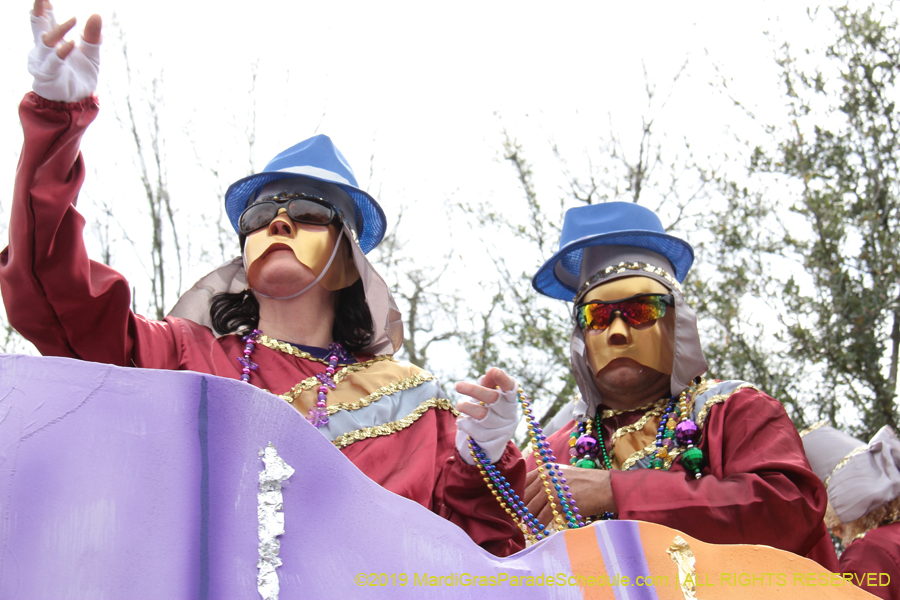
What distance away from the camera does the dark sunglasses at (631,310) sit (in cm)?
306

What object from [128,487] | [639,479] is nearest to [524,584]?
[128,487]

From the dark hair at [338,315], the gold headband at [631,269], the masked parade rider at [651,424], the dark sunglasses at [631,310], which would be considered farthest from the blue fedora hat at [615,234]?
the dark hair at [338,315]

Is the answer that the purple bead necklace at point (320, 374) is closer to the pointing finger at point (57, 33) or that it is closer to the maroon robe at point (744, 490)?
the maroon robe at point (744, 490)

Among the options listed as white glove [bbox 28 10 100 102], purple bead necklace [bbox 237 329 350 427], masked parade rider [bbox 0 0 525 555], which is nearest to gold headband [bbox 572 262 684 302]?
masked parade rider [bbox 0 0 525 555]

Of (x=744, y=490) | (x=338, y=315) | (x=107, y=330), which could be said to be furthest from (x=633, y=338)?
(x=107, y=330)

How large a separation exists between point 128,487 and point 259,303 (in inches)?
63.9

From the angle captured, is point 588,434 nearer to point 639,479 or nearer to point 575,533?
point 639,479

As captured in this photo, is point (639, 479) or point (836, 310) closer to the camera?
point (639, 479)

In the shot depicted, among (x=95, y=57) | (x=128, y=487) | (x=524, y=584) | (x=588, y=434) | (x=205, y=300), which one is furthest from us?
(x=588, y=434)

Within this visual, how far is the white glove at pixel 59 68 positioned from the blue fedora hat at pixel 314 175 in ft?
2.91

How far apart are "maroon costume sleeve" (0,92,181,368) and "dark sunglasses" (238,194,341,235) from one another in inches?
21.6

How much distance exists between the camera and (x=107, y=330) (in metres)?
2.25

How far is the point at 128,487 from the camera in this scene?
1.30m

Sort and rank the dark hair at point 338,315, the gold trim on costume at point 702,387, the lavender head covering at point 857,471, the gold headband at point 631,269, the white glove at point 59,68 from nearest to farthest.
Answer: the white glove at point 59,68 < the dark hair at point 338,315 < the gold trim on costume at point 702,387 < the gold headband at point 631,269 < the lavender head covering at point 857,471
